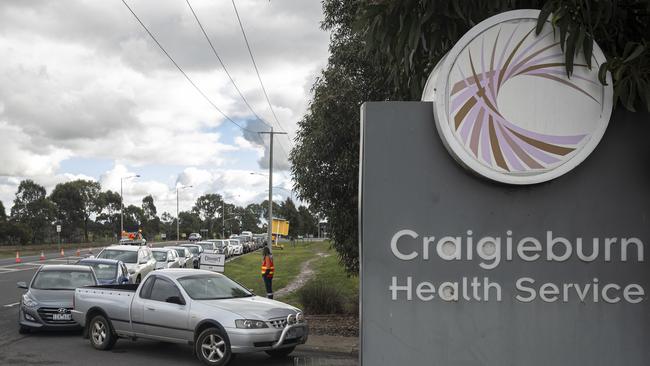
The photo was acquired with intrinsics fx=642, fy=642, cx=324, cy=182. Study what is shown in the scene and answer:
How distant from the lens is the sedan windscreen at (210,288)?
1123cm

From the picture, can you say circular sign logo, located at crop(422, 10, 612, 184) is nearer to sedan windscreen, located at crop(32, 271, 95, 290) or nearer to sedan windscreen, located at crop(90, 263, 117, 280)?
sedan windscreen, located at crop(32, 271, 95, 290)

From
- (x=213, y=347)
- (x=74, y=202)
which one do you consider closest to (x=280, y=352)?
(x=213, y=347)

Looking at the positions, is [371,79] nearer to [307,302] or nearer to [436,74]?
[307,302]

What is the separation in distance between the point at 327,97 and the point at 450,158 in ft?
30.8

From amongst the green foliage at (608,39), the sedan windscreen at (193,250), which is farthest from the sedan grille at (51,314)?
the sedan windscreen at (193,250)

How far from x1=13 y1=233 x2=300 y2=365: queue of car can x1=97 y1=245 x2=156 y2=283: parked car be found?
22.7 feet

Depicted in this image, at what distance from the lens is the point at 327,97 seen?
42.7ft

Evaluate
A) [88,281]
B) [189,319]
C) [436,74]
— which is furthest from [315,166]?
[436,74]

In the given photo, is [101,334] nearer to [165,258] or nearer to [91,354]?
[91,354]

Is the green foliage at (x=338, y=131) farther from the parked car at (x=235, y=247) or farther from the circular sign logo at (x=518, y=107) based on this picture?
the parked car at (x=235, y=247)

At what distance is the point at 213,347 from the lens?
10250 mm

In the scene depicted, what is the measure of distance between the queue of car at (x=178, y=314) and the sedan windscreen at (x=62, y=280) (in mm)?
24

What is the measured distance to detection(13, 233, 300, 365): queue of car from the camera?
33.7 feet

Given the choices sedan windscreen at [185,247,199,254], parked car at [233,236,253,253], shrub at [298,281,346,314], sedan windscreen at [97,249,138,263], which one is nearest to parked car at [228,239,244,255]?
parked car at [233,236,253,253]
